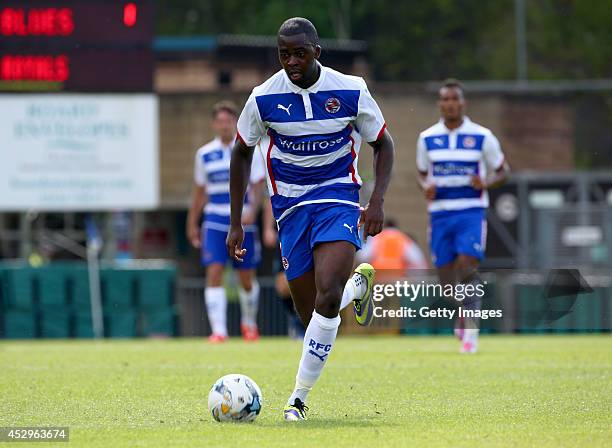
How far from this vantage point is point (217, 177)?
17.1 m

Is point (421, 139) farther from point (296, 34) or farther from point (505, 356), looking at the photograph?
point (296, 34)

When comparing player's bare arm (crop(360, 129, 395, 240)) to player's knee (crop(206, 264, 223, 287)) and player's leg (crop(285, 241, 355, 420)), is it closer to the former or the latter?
player's leg (crop(285, 241, 355, 420))

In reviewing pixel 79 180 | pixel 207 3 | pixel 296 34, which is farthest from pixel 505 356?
pixel 207 3

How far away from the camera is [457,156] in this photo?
14680 mm

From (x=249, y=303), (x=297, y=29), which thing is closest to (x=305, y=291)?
(x=297, y=29)

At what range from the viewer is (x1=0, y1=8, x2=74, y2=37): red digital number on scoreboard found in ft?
73.1

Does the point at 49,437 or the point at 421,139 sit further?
the point at 421,139

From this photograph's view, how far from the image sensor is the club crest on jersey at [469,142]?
579 inches

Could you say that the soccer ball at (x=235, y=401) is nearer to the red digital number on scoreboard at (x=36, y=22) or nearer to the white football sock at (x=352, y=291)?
the white football sock at (x=352, y=291)

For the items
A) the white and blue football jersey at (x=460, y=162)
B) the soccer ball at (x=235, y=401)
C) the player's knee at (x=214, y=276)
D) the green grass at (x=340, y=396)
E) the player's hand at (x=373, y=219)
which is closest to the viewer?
the green grass at (x=340, y=396)

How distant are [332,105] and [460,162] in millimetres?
6322

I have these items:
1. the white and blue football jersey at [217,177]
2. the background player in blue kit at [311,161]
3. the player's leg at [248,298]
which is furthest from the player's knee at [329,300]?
the player's leg at [248,298]

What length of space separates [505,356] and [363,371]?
94.8 inches

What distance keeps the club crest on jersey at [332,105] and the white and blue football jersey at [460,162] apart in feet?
20.6
